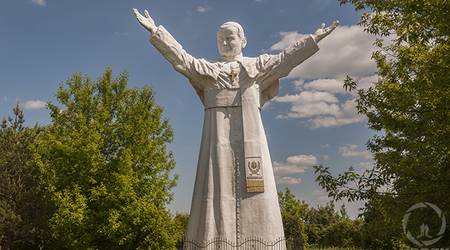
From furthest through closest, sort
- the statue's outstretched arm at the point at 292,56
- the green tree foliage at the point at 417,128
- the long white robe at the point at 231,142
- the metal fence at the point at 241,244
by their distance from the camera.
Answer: the statue's outstretched arm at the point at 292,56 → the long white robe at the point at 231,142 → the metal fence at the point at 241,244 → the green tree foliage at the point at 417,128

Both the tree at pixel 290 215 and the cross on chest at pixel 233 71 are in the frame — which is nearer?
the cross on chest at pixel 233 71

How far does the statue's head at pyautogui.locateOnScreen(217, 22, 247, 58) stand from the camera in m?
11.0

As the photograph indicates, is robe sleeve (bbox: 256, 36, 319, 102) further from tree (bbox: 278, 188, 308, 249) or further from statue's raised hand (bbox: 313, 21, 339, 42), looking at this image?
tree (bbox: 278, 188, 308, 249)

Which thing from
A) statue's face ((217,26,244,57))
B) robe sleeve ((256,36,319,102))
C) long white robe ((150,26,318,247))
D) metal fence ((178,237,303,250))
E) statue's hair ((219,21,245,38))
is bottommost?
metal fence ((178,237,303,250))

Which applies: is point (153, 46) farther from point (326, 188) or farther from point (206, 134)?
point (326, 188)

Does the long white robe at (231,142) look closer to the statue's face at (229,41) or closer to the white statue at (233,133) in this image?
the white statue at (233,133)

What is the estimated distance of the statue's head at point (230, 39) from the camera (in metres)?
11.0

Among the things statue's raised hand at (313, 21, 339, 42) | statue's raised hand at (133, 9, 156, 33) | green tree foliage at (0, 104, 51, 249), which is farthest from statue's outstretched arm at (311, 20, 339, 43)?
green tree foliage at (0, 104, 51, 249)

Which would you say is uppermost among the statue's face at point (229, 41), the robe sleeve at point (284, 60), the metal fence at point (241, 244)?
the statue's face at point (229, 41)

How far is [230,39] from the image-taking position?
36.2 feet

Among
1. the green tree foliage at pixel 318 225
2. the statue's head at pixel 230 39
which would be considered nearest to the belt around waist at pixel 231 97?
the statue's head at pixel 230 39

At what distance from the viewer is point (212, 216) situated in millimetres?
10102

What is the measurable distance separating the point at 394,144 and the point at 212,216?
15.4 ft

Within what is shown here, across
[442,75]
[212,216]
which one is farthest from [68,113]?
[442,75]
